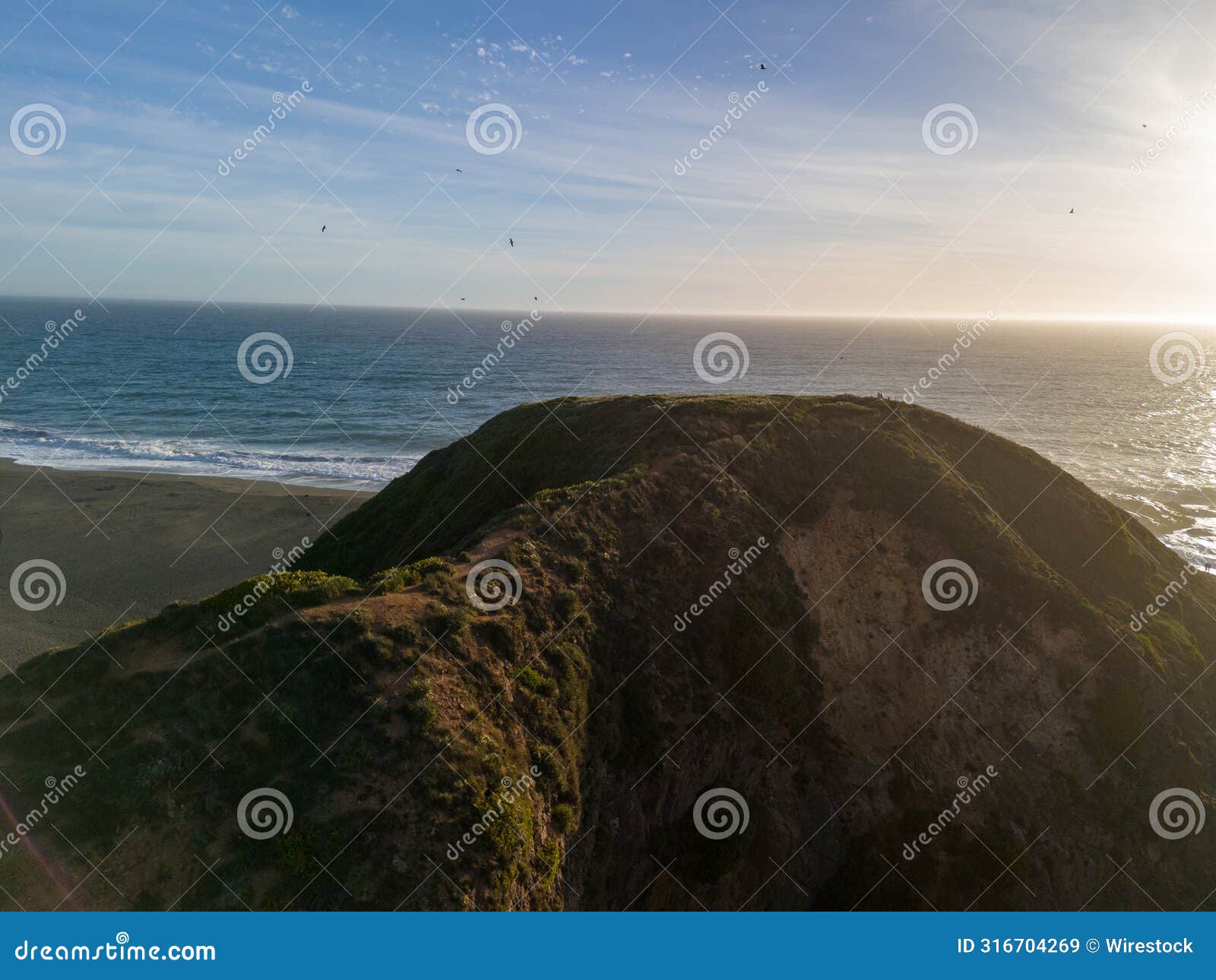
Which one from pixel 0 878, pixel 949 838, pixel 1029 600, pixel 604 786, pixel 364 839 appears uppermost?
pixel 1029 600

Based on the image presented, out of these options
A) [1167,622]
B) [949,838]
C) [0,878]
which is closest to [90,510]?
[0,878]

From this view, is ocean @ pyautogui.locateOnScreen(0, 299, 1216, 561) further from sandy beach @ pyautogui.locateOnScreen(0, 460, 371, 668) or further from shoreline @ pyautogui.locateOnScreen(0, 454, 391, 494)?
sandy beach @ pyautogui.locateOnScreen(0, 460, 371, 668)

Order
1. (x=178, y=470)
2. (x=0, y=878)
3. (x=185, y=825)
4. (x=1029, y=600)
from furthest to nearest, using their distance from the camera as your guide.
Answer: (x=178, y=470)
(x=1029, y=600)
(x=185, y=825)
(x=0, y=878)

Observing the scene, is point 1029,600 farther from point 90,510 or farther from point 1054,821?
point 90,510

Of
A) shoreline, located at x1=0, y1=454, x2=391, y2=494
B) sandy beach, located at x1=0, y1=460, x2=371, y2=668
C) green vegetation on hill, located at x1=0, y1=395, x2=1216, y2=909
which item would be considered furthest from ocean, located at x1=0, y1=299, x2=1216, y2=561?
green vegetation on hill, located at x1=0, y1=395, x2=1216, y2=909

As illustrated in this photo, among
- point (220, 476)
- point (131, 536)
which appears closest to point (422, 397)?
point (220, 476)

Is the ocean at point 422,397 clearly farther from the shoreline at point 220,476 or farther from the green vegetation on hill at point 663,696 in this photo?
the green vegetation on hill at point 663,696

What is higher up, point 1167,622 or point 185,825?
point 1167,622
